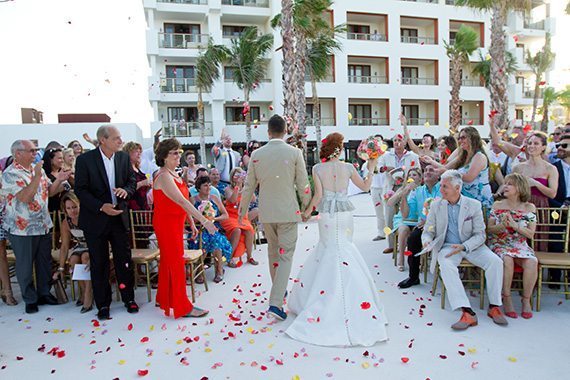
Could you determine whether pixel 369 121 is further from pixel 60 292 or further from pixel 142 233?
pixel 60 292

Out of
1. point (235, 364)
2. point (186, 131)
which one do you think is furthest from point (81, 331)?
point (186, 131)

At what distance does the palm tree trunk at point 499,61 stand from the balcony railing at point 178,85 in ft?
54.0

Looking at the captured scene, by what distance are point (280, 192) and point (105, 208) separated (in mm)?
1909

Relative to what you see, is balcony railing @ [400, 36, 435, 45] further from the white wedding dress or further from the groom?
the groom

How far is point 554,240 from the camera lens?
455cm

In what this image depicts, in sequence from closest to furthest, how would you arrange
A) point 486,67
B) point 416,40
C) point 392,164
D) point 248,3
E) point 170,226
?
1. point 170,226
2. point 392,164
3. point 248,3
4. point 486,67
5. point 416,40

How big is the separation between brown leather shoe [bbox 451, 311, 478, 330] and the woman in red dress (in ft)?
8.51

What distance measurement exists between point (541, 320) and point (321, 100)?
24442 mm

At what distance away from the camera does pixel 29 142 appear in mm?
4793

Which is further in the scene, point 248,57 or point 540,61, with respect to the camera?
point 540,61

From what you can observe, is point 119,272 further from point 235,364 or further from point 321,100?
point 321,100

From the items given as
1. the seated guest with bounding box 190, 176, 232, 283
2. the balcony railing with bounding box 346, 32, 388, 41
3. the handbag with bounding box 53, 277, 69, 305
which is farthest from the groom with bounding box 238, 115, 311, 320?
the balcony railing with bounding box 346, 32, 388, 41

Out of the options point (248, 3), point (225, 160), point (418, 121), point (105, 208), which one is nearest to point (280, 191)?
point (105, 208)

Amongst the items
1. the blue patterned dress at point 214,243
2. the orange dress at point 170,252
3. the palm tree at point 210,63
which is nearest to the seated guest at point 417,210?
the blue patterned dress at point 214,243
